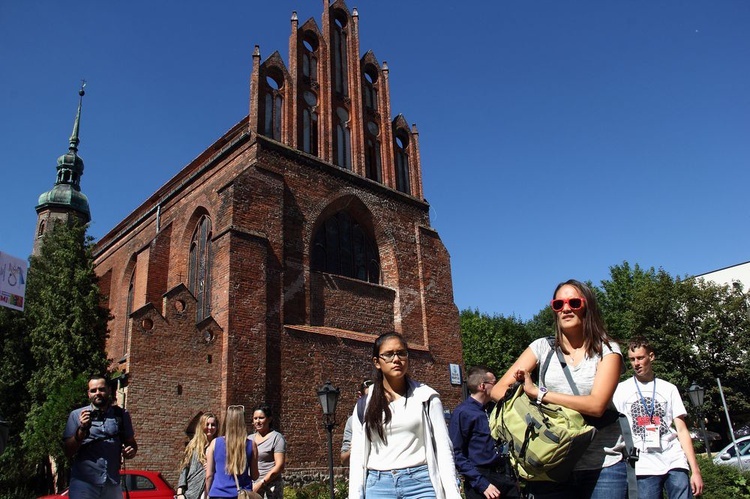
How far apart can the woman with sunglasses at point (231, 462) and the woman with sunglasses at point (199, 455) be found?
2.65 feet

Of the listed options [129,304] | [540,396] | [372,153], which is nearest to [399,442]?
[540,396]

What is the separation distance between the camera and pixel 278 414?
50.6ft

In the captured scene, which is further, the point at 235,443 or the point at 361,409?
the point at 235,443

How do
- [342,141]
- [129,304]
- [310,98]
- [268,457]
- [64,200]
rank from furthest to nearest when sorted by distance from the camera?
[64,200]
[129,304]
[342,141]
[310,98]
[268,457]

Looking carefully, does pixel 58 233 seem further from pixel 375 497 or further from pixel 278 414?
pixel 375 497

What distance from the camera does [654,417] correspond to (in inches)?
177

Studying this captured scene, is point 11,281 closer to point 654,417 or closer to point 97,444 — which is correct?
point 97,444

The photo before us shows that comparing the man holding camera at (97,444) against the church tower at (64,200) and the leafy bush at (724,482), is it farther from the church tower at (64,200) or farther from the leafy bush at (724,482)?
the church tower at (64,200)

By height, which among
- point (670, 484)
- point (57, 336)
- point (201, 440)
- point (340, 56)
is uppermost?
point (340, 56)

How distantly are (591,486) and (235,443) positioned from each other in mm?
3079

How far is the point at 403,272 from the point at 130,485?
10742mm

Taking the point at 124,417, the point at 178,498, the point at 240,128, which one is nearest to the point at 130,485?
the point at 178,498

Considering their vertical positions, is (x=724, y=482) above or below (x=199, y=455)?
below

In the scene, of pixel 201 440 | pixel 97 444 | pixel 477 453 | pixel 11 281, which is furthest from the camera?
pixel 11 281
